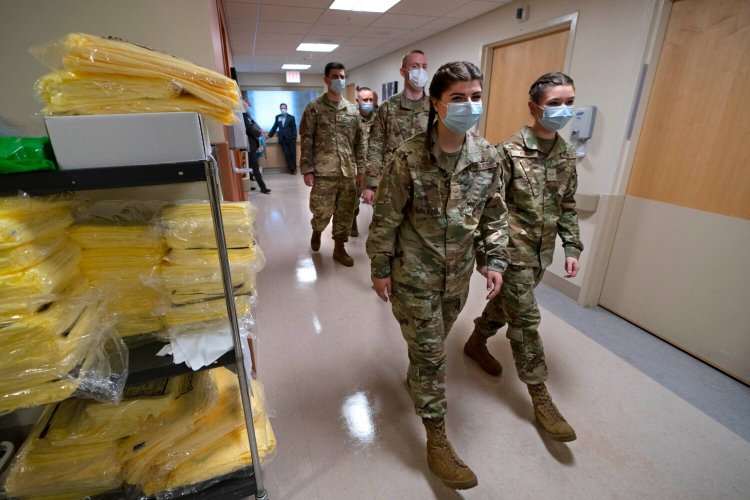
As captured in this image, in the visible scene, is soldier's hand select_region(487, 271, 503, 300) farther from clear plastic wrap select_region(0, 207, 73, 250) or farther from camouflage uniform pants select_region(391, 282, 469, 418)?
clear plastic wrap select_region(0, 207, 73, 250)

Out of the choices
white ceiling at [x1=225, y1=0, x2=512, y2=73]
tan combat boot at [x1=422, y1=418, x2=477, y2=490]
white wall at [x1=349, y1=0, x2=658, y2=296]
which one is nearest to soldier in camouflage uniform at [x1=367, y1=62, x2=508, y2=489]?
tan combat boot at [x1=422, y1=418, x2=477, y2=490]

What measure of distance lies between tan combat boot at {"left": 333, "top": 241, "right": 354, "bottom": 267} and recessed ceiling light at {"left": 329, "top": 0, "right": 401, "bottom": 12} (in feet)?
8.59

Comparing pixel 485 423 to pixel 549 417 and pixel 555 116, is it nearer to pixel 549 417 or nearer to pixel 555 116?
pixel 549 417

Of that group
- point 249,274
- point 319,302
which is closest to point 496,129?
point 319,302

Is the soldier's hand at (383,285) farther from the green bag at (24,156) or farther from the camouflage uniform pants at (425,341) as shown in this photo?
the green bag at (24,156)

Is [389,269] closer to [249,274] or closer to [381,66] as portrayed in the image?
[249,274]

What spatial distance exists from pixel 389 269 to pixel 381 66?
679cm

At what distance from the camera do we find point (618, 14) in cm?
246

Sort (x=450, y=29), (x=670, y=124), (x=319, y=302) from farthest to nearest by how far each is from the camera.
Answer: (x=450, y=29) → (x=319, y=302) → (x=670, y=124)

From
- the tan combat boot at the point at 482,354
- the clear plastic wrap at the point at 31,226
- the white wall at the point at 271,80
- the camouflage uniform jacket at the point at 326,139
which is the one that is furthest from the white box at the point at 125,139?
the white wall at the point at 271,80

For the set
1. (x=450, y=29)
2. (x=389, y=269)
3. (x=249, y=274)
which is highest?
(x=450, y=29)

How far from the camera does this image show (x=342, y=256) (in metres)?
3.53

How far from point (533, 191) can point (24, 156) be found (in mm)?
1734

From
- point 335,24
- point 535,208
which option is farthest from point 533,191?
point 335,24
